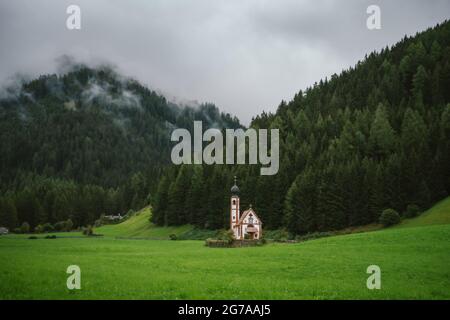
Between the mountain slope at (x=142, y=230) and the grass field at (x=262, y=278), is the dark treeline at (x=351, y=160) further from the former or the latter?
the grass field at (x=262, y=278)

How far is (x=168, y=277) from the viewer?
24812 mm

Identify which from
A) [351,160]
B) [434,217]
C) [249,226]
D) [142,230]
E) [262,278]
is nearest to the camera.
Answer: [262,278]

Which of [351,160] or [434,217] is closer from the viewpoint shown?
[434,217]

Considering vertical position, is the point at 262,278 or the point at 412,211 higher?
the point at 412,211

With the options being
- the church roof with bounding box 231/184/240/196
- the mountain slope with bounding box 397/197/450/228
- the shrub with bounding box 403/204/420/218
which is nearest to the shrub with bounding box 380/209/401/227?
the mountain slope with bounding box 397/197/450/228

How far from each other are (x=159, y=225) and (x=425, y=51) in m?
98.9

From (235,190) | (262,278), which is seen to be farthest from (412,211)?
(262,278)

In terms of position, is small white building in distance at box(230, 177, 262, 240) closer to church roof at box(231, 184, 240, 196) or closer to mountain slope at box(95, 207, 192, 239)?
church roof at box(231, 184, 240, 196)

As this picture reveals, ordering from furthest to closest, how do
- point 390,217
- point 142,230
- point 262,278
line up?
point 142,230, point 390,217, point 262,278

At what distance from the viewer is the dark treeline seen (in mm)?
73250

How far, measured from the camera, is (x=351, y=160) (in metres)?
83.3

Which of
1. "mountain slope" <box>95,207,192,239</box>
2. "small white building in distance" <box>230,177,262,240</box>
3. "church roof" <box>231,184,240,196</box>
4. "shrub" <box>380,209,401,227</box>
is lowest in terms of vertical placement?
"mountain slope" <box>95,207,192,239</box>

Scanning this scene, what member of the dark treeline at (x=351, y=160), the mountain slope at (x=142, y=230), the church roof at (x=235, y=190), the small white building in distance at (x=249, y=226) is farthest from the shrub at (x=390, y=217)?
the mountain slope at (x=142, y=230)

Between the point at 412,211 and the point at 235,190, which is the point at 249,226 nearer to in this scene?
the point at 235,190
